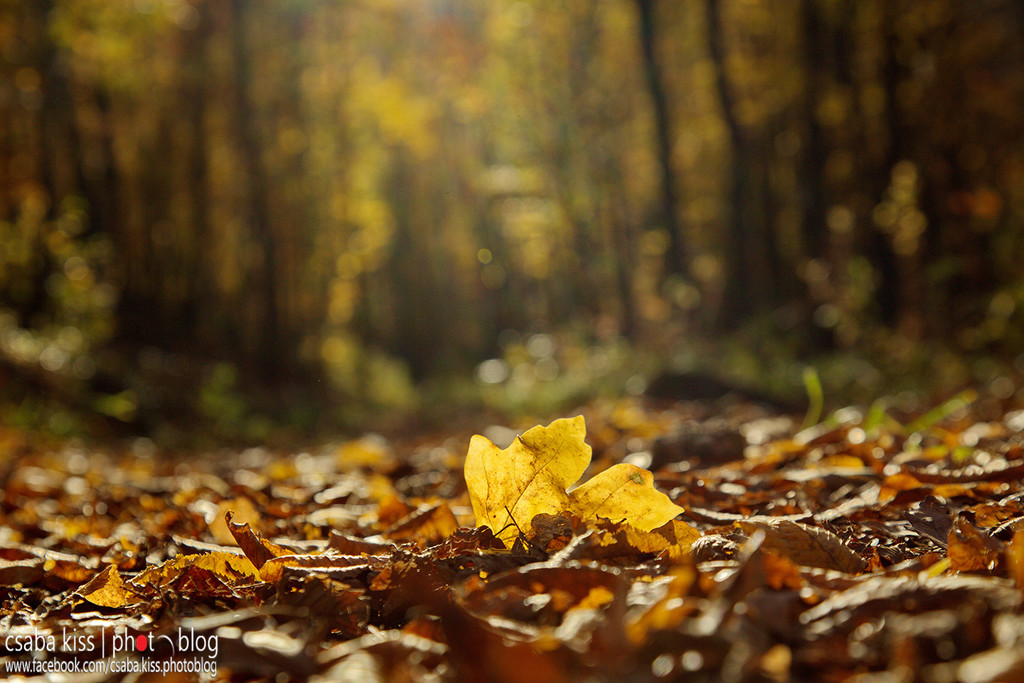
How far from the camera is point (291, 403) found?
40.5ft

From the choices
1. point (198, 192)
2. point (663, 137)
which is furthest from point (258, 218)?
point (663, 137)

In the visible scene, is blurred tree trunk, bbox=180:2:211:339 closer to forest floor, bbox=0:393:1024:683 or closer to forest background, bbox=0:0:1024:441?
forest background, bbox=0:0:1024:441

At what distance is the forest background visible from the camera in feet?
28.1

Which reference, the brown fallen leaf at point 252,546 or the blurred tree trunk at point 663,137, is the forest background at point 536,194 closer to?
the blurred tree trunk at point 663,137

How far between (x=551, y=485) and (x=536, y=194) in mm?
11076

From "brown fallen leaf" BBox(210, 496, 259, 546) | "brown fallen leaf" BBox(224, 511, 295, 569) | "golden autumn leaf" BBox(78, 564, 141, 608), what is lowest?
"brown fallen leaf" BBox(210, 496, 259, 546)

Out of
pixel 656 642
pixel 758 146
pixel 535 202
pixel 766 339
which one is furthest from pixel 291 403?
pixel 656 642

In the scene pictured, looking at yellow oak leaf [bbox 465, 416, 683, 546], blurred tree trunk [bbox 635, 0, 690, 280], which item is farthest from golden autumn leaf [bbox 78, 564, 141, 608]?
blurred tree trunk [bbox 635, 0, 690, 280]

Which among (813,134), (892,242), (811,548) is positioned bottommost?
(811,548)

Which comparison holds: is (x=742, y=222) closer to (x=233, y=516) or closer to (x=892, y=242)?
(x=892, y=242)

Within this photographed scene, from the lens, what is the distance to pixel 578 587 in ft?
3.55

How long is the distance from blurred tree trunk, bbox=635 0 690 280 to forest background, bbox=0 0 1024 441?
4 centimetres

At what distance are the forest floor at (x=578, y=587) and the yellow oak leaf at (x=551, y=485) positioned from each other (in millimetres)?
15

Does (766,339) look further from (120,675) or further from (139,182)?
(139,182)
